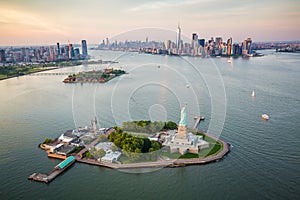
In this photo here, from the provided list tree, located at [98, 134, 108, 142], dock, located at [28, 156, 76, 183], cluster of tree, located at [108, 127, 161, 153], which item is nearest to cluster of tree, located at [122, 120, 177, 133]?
tree, located at [98, 134, 108, 142]

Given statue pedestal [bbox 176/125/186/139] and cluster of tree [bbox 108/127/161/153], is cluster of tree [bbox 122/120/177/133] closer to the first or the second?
cluster of tree [bbox 108/127/161/153]

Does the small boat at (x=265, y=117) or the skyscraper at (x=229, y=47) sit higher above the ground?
the skyscraper at (x=229, y=47)

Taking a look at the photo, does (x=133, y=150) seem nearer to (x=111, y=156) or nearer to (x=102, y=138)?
(x=111, y=156)

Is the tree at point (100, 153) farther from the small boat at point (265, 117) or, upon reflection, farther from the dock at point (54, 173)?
the small boat at point (265, 117)

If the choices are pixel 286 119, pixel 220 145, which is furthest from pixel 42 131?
pixel 286 119

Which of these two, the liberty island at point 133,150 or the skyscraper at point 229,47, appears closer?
the liberty island at point 133,150

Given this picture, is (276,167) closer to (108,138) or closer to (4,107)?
(108,138)

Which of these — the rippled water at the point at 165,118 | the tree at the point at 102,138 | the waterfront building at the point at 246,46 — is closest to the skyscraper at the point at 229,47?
the waterfront building at the point at 246,46
